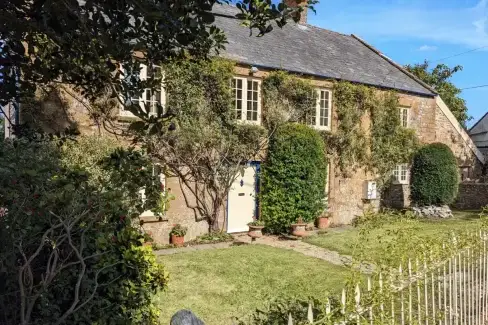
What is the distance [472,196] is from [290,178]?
45.4 ft

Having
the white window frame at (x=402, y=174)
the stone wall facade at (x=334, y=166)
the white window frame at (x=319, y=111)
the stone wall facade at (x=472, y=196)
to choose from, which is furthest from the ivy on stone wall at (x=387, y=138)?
the stone wall facade at (x=472, y=196)

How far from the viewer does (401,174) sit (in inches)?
785

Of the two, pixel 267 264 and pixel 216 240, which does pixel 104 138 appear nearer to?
pixel 216 240

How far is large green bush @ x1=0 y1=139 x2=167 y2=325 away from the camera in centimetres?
345

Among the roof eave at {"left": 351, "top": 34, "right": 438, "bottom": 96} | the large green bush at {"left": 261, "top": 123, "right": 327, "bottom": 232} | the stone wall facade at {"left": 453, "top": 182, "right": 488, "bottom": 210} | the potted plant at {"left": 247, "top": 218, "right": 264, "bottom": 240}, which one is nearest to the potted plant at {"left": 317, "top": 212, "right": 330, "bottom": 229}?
the large green bush at {"left": 261, "top": 123, "right": 327, "bottom": 232}

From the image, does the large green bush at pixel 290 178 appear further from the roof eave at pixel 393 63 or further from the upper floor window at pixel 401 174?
the roof eave at pixel 393 63

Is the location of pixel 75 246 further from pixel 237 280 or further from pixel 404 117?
pixel 404 117

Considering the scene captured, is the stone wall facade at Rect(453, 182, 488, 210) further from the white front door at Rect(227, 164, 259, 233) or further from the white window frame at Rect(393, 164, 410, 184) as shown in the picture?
the white front door at Rect(227, 164, 259, 233)

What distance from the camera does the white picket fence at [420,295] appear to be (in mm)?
3182

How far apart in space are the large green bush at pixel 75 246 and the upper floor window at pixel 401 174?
56.8 ft

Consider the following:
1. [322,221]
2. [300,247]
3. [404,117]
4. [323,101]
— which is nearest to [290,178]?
[300,247]

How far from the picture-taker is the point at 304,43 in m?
18.6

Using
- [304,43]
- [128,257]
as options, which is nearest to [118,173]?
[128,257]

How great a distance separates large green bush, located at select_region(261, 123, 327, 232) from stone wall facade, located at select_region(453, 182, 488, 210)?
40.8 ft
